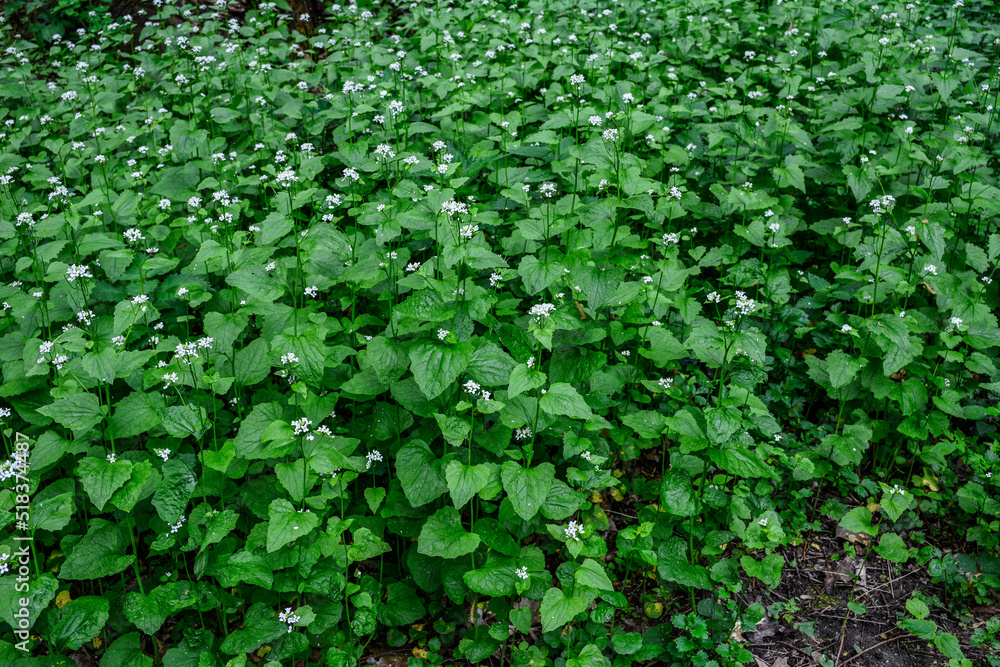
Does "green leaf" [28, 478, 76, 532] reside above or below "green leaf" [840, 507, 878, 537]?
above

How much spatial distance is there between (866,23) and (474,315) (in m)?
Answer: 6.46

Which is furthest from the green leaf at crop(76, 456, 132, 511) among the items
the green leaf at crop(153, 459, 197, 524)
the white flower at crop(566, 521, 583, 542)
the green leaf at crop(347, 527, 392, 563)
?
the white flower at crop(566, 521, 583, 542)

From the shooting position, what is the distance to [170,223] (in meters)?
4.84

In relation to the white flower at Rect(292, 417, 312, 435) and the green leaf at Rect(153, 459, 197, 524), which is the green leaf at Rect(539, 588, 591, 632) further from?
the green leaf at Rect(153, 459, 197, 524)

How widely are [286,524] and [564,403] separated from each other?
1.40m

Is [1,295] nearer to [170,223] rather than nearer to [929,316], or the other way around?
[170,223]

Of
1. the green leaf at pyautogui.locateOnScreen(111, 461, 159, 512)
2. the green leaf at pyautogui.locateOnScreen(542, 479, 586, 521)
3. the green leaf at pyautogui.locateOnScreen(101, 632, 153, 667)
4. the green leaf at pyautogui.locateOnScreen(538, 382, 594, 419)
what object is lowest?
the green leaf at pyautogui.locateOnScreen(101, 632, 153, 667)

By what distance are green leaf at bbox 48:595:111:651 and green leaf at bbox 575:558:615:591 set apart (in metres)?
2.22

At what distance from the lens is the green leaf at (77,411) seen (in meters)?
3.07

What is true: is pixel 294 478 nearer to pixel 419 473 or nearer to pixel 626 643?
pixel 419 473

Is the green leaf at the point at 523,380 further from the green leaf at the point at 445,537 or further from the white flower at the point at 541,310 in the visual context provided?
the green leaf at the point at 445,537

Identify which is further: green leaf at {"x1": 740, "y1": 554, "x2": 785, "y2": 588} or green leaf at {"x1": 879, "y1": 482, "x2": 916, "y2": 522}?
green leaf at {"x1": 879, "y1": 482, "x2": 916, "y2": 522}

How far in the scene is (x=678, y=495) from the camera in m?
3.32

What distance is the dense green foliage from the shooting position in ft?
10.1
